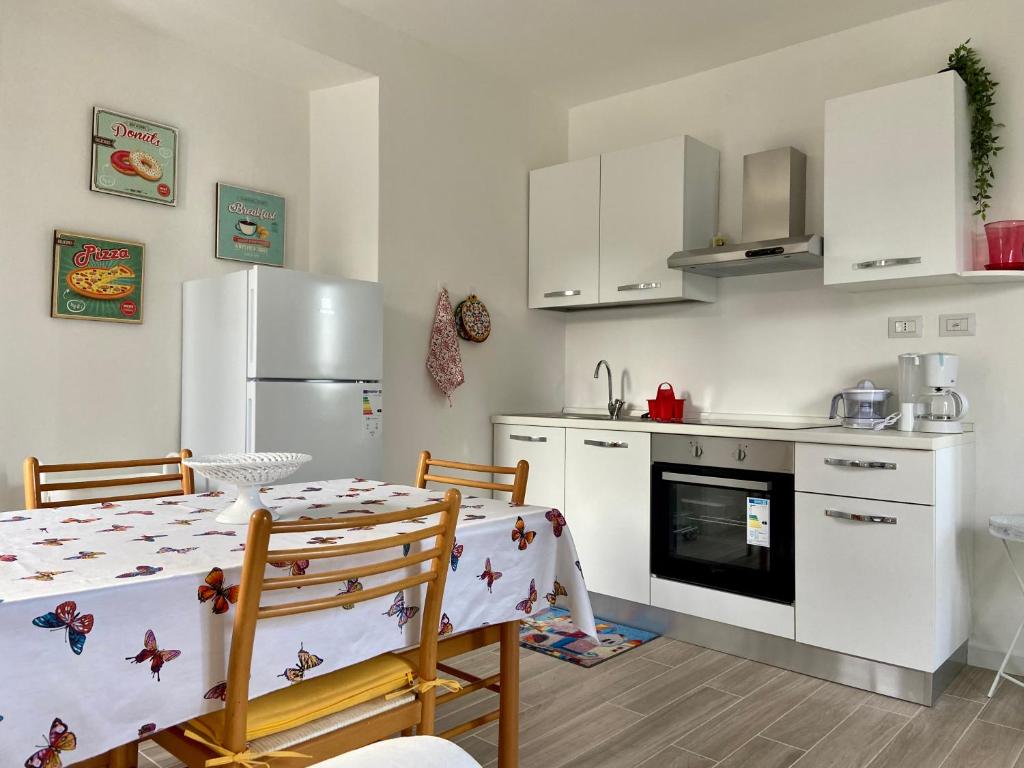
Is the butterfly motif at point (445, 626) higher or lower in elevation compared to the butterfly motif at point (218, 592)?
lower

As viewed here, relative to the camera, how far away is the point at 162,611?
1218 mm

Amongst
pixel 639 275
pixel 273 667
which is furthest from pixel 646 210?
pixel 273 667

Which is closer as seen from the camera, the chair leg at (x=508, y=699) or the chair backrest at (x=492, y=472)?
the chair leg at (x=508, y=699)

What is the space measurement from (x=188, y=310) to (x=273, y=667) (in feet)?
7.14

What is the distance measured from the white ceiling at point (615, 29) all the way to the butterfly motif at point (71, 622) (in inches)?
115

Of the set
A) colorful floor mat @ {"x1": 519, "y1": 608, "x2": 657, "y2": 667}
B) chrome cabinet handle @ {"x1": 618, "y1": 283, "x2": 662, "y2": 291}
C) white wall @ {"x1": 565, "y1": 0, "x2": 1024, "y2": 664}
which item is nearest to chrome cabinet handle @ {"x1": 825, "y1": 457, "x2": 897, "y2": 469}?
white wall @ {"x1": 565, "y1": 0, "x2": 1024, "y2": 664}

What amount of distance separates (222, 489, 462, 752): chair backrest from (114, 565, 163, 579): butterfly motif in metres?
0.15

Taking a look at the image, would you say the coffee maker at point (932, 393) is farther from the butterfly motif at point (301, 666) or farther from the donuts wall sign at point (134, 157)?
the donuts wall sign at point (134, 157)

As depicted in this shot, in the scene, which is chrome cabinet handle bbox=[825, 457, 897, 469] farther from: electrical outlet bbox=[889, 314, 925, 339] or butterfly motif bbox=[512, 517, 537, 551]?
butterfly motif bbox=[512, 517, 537, 551]

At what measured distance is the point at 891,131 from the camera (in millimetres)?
3023

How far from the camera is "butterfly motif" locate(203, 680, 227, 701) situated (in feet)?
4.18

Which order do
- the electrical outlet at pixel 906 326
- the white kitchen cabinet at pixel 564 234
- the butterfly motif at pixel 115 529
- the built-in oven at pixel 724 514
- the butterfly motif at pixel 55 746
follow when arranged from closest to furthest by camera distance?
the butterfly motif at pixel 55 746
the butterfly motif at pixel 115 529
the built-in oven at pixel 724 514
the electrical outlet at pixel 906 326
the white kitchen cabinet at pixel 564 234

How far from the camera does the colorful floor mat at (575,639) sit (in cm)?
316

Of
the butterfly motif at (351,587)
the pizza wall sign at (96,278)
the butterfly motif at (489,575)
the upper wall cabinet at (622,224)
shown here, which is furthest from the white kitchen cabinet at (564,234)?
the butterfly motif at (351,587)
